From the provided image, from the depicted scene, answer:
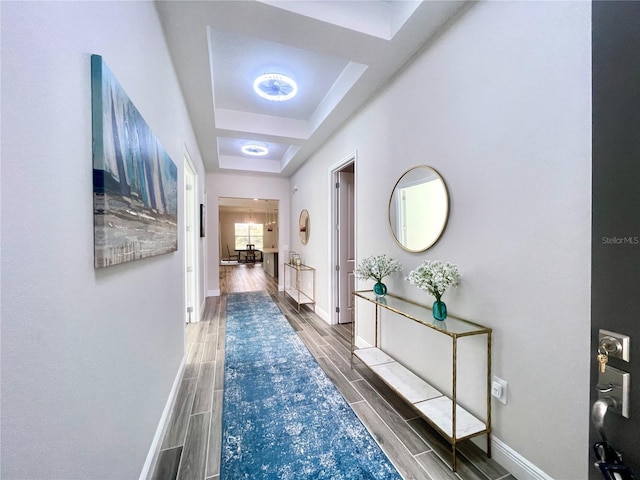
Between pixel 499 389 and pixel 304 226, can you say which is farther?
pixel 304 226

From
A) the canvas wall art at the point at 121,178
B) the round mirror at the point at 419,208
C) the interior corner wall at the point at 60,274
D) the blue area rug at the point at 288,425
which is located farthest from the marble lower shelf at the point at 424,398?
the canvas wall art at the point at 121,178

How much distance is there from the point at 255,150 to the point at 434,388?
4.58m

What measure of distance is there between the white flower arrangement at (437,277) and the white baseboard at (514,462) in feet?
2.73

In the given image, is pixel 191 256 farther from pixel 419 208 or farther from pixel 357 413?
pixel 419 208

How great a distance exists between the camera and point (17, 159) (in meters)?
0.56

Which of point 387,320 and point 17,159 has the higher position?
point 17,159

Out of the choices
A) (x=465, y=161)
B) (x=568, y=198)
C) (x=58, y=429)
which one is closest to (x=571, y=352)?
(x=568, y=198)

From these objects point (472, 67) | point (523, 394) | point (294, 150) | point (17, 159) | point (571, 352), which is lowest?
point (523, 394)

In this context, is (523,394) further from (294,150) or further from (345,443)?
(294,150)

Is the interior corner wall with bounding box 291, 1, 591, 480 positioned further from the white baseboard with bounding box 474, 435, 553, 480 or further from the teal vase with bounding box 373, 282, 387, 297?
the teal vase with bounding box 373, 282, 387, 297

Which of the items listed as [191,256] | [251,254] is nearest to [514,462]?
[191,256]

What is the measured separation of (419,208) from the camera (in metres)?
2.10

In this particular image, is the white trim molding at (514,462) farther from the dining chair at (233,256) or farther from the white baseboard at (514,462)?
the dining chair at (233,256)

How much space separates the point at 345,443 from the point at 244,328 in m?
2.42
